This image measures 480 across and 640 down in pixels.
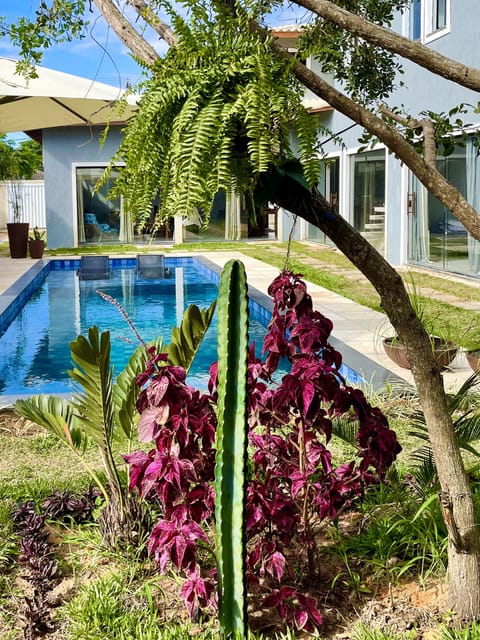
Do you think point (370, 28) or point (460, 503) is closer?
point (370, 28)

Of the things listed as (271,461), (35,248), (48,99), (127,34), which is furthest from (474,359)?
(35,248)

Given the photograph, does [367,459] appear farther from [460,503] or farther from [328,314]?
[328,314]

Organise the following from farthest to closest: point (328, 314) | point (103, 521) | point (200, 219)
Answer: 1. point (328, 314)
2. point (103, 521)
3. point (200, 219)

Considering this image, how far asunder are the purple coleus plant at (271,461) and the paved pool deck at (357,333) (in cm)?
309

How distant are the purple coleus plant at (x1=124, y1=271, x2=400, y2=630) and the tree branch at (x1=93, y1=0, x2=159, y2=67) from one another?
1.03m

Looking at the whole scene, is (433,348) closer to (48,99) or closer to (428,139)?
(428,139)

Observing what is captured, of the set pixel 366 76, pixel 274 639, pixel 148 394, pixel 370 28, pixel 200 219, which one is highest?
pixel 366 76

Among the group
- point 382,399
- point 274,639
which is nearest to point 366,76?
point 382,399

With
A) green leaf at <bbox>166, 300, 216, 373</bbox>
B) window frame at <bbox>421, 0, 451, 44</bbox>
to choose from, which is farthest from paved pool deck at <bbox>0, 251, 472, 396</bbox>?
window frame at <bbox>421, 0, 451, 44</bbox>

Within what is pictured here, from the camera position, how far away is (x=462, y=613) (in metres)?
2.66

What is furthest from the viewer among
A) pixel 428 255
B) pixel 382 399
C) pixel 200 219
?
pixel 428 255

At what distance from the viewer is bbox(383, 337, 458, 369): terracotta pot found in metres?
6.32

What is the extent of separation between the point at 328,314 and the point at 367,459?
705 centimetres

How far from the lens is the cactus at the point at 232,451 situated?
7.78 ft
